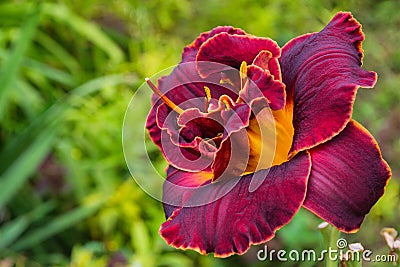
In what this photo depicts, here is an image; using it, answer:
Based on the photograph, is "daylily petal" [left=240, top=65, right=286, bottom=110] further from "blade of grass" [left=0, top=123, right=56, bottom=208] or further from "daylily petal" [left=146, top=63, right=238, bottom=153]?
"blade of grass" [left=0, top=123, right=56, bottom=208]

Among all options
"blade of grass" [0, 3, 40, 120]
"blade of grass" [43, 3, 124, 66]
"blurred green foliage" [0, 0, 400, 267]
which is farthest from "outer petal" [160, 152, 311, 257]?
"blade of grass" [43, 3, 124, 66]

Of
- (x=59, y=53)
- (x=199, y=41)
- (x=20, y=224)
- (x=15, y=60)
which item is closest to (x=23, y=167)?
(x=20, y=224)

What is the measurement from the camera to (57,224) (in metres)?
1.86

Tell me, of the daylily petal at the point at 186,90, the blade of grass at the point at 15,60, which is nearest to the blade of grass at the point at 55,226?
the blade of grass at the point at 15,60

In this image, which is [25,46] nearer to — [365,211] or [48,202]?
[48,202]

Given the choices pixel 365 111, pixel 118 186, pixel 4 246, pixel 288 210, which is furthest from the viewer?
pixel 365 111

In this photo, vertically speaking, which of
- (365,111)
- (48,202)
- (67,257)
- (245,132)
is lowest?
(365,111)

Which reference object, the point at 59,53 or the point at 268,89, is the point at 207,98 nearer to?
the point at 268,89

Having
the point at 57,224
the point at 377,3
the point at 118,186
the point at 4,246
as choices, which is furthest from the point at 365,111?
the point at 4,246

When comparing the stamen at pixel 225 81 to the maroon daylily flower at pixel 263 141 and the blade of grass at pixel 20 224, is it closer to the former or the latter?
the maroon daylily flower at pixel 263 141

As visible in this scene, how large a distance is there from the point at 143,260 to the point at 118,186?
39 centimetres

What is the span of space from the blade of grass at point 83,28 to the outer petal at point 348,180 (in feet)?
6.48

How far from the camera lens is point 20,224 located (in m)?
1.79

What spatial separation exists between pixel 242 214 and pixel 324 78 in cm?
18
